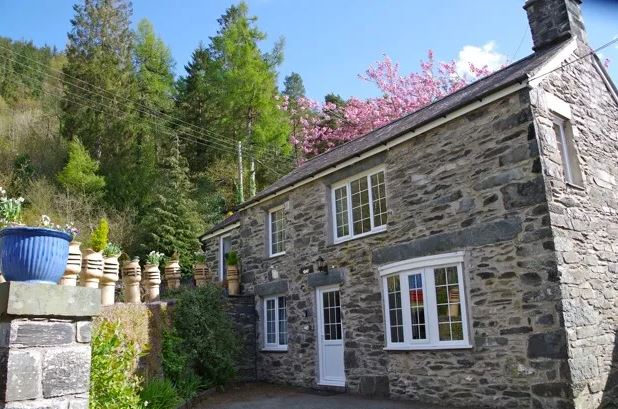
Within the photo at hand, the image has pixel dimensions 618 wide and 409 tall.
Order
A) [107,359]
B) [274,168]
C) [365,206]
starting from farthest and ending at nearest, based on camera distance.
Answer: [274,168]
[365,206]
[107,359]

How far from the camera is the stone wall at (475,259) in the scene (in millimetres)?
7656

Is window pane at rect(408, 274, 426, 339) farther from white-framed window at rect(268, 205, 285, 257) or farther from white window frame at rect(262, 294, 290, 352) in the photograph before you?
white-framed window at rect(268, 205, 285, 257)

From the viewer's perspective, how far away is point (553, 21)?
10.3 meters

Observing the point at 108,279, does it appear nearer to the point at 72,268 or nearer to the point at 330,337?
the point at 72,268

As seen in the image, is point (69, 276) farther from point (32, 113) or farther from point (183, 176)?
point (32, 113)

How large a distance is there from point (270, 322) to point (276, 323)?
31cm

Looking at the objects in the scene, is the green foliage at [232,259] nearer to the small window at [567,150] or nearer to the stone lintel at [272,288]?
the stone lintel at [272,288]

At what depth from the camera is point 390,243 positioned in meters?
10.1

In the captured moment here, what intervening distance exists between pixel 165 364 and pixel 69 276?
365 centimetres

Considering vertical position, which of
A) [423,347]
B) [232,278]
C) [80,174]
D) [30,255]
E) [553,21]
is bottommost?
[423,347]

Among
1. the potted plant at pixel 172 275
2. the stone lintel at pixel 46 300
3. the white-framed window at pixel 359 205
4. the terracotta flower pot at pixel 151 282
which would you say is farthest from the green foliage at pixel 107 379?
the potted plant at pixel 172 275

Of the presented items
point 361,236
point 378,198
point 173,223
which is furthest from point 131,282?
point 173,223

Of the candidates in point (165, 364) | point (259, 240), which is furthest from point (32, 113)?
point (165, 364)

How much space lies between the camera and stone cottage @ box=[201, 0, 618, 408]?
7.74 m
